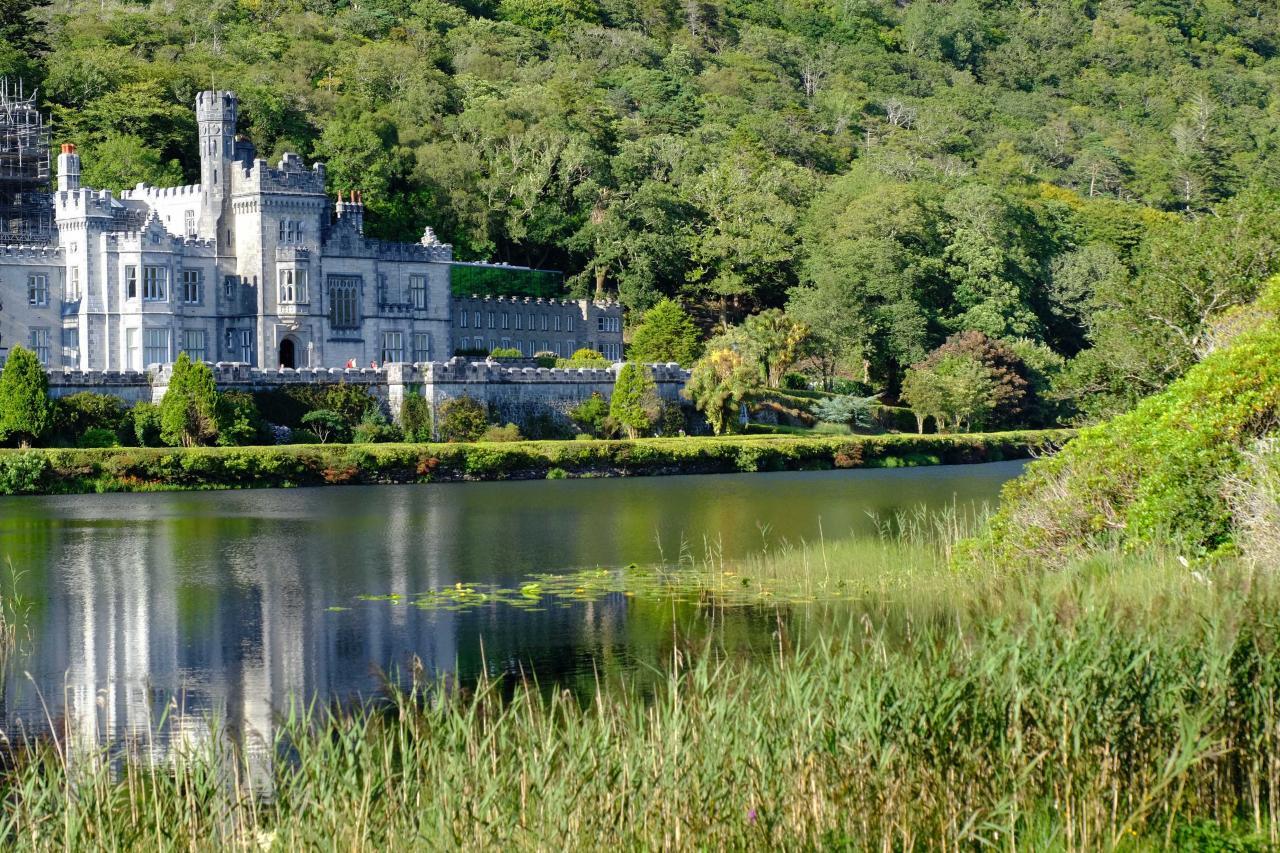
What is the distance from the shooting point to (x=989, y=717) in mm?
14227

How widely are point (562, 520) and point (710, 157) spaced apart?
6027cm

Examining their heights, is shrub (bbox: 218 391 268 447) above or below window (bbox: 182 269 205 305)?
below

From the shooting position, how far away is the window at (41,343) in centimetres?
6719

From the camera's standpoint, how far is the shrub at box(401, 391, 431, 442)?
63531mm

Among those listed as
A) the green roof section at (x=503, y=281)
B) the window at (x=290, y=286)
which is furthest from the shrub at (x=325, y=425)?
the green roof section at (x=503, y=281)

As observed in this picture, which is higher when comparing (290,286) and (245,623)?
(290,286)

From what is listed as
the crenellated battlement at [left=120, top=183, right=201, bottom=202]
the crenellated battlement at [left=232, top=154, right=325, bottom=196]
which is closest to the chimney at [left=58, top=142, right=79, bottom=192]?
the crenellated battlement at [left=120, top=183, right=201, bottom=202]

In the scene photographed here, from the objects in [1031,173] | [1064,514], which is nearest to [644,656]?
[1064,514]

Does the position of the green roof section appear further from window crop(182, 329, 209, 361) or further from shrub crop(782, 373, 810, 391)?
shrub crop(782, 373, 810, 391)

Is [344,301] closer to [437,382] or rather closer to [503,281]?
[437,382]

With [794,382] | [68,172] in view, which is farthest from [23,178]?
[794,382]

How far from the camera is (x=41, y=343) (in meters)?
67.3

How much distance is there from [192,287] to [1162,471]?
171 feet

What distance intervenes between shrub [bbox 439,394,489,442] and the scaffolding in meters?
20.5
